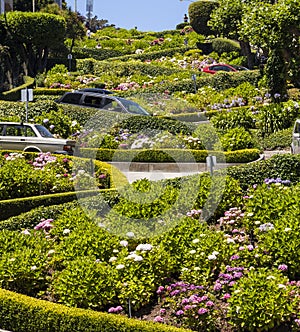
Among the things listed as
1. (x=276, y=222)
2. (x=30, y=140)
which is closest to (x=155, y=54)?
(x=30, y=140)

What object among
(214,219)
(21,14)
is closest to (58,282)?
(214,219)

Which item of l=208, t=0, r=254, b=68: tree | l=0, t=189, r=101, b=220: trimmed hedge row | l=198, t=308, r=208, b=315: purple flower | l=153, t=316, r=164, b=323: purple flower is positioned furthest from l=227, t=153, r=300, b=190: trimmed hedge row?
l=208, t=0, r=254, b=68: tree

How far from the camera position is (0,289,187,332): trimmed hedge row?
8.89 meters

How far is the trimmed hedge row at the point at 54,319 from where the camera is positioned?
889cm

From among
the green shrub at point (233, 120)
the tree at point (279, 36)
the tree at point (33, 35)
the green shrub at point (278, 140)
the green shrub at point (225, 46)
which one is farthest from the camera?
the green shrub at point (225, 46)

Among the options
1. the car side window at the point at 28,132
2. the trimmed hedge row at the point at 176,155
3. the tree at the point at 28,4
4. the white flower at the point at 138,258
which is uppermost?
the tree at the point at 28,4

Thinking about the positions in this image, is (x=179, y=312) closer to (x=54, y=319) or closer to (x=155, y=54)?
(x=54, y=319)

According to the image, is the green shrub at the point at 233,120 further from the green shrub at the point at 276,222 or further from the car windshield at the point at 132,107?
the green shrub at the point at 276,222

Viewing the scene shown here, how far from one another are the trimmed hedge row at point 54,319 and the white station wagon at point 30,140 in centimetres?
938

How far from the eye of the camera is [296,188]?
1240cm

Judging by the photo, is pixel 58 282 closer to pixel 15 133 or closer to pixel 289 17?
pixel 15 133

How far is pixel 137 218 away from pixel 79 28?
37877mm

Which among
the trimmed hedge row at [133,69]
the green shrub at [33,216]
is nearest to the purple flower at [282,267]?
the green shrub at [33,216]

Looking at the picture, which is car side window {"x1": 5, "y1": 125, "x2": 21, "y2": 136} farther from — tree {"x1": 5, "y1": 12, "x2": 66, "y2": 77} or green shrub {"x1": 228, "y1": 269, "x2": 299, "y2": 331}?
tree {"x1": 5, "y1": 12, "x2": 66, "y2": 77}
